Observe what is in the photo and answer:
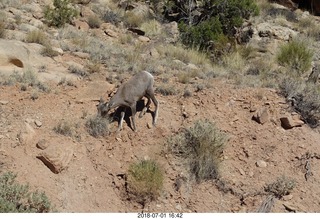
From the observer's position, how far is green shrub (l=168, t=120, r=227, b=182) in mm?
6883

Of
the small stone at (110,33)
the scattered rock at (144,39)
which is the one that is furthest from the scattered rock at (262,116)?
the small stone at (110,33)

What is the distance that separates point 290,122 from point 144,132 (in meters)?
2.80

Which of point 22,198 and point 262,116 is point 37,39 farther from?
point 262,116

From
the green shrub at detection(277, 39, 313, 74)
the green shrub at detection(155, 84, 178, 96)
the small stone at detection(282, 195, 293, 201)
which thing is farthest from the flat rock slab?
the green shrub at detection(277, 39, 313, 74)

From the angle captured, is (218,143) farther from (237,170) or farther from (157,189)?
(157,189)

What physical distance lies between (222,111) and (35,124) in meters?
3.63

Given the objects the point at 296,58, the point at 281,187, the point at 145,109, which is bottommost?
the point at 145,109

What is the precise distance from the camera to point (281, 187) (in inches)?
255

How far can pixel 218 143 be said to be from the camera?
7.24 m

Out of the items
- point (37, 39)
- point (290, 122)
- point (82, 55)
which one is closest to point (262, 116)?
point (290, 122)

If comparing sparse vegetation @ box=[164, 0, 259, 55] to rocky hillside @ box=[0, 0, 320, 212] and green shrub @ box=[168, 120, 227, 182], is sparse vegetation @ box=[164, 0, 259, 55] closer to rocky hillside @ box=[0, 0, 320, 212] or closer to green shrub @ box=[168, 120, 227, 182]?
rocky hillside @ box=[0, 0, 320, 212]

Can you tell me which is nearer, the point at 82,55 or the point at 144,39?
the point at 82,55

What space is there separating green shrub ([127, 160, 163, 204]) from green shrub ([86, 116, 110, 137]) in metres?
1.30

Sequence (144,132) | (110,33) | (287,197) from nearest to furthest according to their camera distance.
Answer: (287,197) < (144,132) < (110,33)
